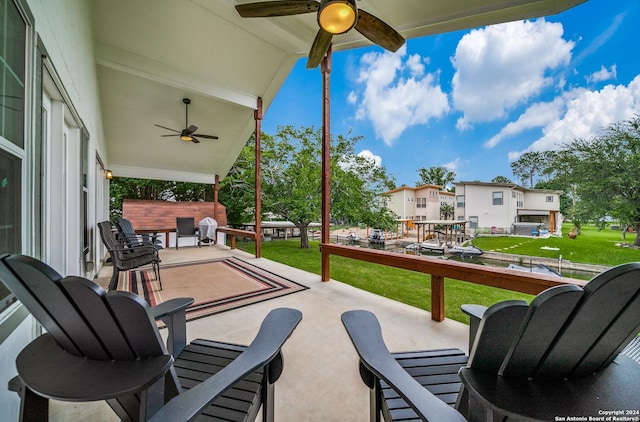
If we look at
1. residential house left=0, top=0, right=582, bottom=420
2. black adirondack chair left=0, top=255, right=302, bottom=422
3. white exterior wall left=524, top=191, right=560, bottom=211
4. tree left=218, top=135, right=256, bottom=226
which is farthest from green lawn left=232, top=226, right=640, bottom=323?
tree left=218, top=135, right=256, bottom=226

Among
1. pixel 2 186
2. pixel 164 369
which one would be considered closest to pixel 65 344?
pixel 164 369

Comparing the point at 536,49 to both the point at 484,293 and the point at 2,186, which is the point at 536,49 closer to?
the point at 484,293

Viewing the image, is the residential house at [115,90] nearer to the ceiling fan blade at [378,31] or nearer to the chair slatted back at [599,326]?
the ceiling fan blade at [378,31]

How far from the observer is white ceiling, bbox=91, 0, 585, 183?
3223mm

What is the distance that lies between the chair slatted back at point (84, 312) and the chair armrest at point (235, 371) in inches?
6.4

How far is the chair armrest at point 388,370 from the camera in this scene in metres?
0.74

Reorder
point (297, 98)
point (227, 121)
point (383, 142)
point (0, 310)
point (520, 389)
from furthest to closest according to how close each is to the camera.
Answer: point (297, 98), point (383, 142), point (227, 121), point (0, 310), point (520, 389)

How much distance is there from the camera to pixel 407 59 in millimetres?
11125

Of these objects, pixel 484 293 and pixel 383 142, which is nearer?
pixel 484 293

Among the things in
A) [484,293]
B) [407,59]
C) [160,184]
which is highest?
[407,59]

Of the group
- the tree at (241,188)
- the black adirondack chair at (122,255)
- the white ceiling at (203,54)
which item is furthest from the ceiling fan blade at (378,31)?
the tree at (241,188)

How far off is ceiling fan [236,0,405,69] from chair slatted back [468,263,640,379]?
94.3 inches

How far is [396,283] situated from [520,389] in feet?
16.4

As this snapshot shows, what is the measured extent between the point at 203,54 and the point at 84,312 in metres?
5.76
